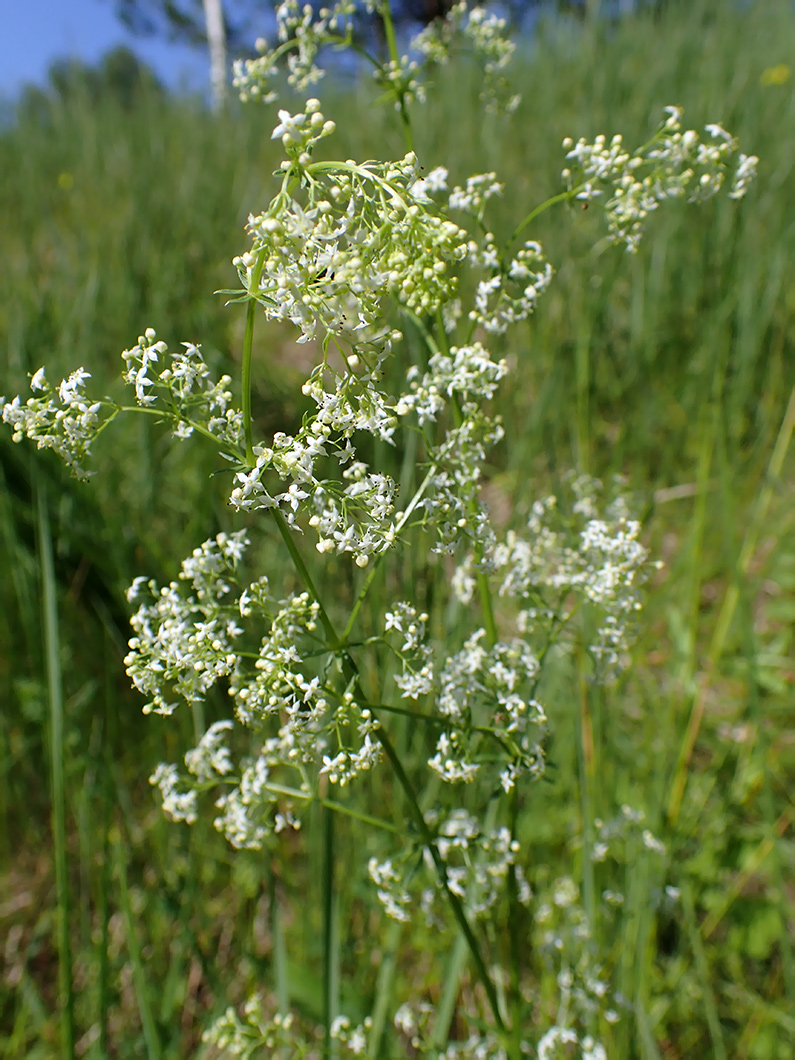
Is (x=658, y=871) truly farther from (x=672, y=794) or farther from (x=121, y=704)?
(x=121, y=704)

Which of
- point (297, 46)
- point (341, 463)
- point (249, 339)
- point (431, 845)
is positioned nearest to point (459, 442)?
point (341, 463)

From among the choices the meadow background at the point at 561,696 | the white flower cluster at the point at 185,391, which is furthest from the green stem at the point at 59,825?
the white flower cluster at the point at 185,391

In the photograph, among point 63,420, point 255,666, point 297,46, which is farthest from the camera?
point 297,46

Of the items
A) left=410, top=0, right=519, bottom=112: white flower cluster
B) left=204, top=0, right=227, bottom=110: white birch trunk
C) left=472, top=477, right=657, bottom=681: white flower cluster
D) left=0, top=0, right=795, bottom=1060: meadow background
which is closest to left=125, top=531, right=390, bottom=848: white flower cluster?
left=472, top=477, right=657, bottom=681: white flower cluster

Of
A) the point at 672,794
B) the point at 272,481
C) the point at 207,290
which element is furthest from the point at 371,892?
the point at 207,290

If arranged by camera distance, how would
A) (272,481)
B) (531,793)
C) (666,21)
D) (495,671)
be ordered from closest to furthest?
(495,671)
(531,793)
(272,481)
(666,21)

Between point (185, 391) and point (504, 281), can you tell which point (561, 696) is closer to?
point (504, 281)
